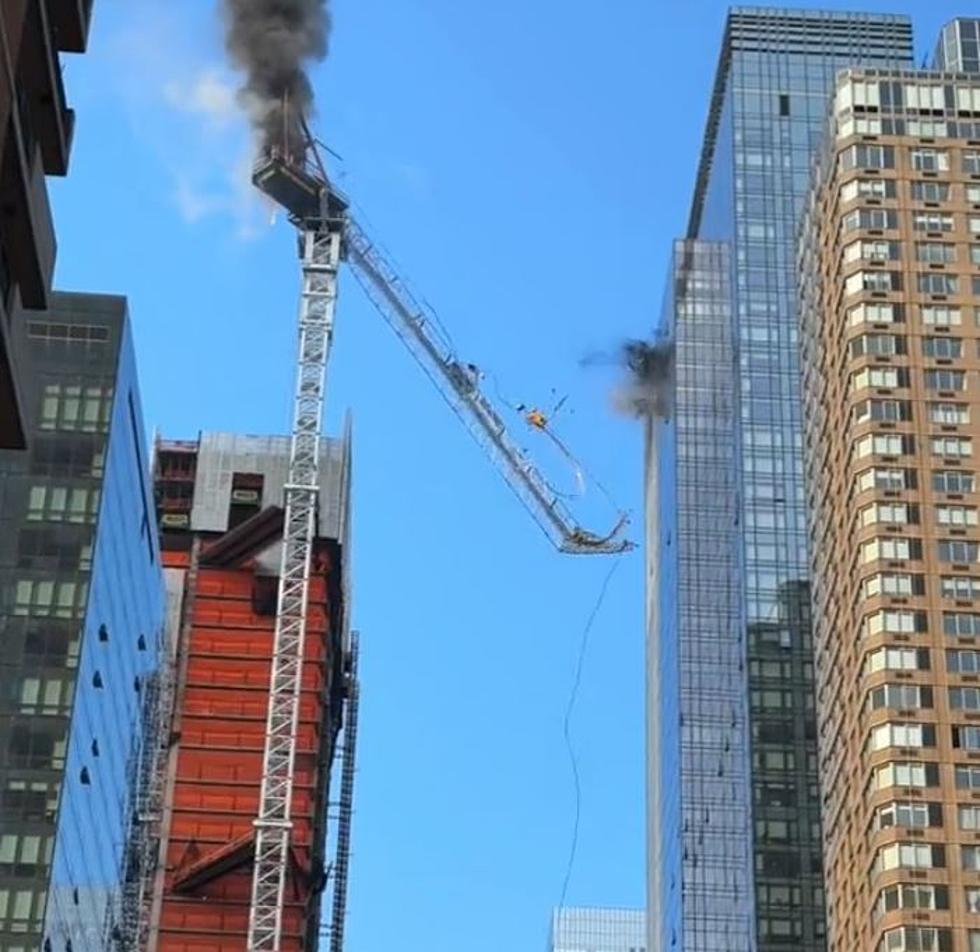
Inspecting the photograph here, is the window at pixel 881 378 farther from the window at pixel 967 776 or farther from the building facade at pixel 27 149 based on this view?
the building facade at pixel 27 149

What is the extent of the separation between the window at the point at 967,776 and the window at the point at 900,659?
5719 millimetres

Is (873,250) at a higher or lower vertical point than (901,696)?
higher

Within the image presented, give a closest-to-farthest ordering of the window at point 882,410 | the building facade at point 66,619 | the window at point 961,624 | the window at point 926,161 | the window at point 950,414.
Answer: the building facade at point 66,619
the window at point 961,624
the window at point 950,414
the window at point 882,410
the window at point 926,161

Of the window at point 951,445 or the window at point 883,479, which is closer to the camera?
the window at point 883,479

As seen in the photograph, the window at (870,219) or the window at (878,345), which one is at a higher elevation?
the window at (870,219)

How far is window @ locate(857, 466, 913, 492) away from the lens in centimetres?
12675

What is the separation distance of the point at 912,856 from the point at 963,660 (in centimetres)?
1137

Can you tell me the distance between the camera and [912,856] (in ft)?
383

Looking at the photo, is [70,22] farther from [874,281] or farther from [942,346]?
[874,281]

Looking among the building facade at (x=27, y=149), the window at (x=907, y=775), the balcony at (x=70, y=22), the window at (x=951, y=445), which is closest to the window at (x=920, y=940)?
the window at (x=907, y=775)

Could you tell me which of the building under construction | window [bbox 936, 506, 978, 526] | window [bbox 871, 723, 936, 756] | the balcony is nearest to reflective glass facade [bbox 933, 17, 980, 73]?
window [bbox 936, 506, 978, 526]

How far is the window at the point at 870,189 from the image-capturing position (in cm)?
13500

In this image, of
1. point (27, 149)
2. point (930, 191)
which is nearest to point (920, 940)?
point (930, 191)

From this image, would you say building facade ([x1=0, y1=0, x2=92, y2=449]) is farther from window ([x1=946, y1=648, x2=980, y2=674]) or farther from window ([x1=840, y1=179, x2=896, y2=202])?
window ([x1=840, y1=179, x2=896, y2=202])
